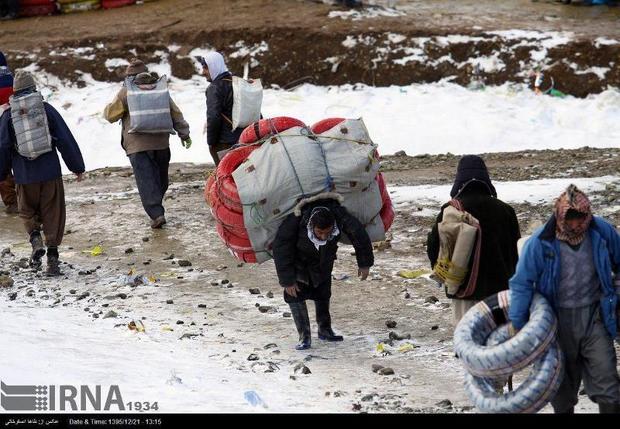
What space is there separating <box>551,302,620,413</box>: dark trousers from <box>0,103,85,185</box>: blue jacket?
5.43m

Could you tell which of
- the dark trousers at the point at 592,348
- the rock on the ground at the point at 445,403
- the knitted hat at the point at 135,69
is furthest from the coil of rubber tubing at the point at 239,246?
the knitted hat at the point at 135,69

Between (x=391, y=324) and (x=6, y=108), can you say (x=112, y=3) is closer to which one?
(x=6, y=108)

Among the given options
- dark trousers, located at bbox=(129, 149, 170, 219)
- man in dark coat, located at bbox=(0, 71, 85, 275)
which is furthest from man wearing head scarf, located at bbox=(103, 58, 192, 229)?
man in dark coat, located at bbox=(0, 71, 85, 275)

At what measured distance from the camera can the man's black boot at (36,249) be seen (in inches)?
408

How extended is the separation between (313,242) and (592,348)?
228cm

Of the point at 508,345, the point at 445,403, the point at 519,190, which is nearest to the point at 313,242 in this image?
the point at 445,403

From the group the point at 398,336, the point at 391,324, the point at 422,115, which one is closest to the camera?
the point at 398,336

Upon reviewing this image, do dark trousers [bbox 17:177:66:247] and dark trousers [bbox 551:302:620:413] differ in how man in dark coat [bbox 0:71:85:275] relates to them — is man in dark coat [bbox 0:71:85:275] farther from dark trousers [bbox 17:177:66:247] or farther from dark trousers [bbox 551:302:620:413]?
dark trousers [bbox 551:302:620:413]

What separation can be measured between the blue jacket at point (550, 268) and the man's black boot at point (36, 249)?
5.65m

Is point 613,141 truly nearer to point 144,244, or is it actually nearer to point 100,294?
point 144,244

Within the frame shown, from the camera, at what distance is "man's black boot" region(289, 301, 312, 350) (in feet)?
25.9

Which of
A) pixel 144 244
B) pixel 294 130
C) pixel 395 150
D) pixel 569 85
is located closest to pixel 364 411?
pixel 294 130

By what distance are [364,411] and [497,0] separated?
17109mm

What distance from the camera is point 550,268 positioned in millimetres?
5844
